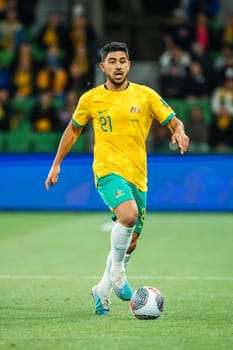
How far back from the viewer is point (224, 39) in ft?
71.4

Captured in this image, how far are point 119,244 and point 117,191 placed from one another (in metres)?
0.43

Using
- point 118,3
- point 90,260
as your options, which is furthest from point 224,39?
point 90,260

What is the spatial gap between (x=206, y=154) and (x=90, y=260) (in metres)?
5.62

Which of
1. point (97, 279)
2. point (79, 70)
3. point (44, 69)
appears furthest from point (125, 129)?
point (44, 69)

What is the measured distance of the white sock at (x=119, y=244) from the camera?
8281 mm

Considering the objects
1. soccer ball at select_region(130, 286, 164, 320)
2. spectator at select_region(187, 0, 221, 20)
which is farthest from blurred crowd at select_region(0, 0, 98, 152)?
soccer ball at select_region(130, 286, 164, 320)

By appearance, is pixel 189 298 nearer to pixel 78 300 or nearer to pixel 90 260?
pixel 78 300

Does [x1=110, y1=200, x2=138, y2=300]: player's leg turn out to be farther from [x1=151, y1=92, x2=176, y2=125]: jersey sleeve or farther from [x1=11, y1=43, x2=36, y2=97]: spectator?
[x1=11, y1=43, x2=36, y2=97]: spectator

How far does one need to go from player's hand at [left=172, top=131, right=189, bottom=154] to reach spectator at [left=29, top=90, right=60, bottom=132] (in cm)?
1162

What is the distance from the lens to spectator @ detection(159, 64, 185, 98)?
66.7 ft

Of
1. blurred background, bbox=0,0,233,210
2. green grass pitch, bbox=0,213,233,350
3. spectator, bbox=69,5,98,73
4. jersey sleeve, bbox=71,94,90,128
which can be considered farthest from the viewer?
spectator, bbox=69,5,98,73

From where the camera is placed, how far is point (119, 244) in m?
8.33

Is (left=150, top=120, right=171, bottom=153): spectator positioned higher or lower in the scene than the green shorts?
lower

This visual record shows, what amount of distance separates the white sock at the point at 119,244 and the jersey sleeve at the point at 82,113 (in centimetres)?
98
